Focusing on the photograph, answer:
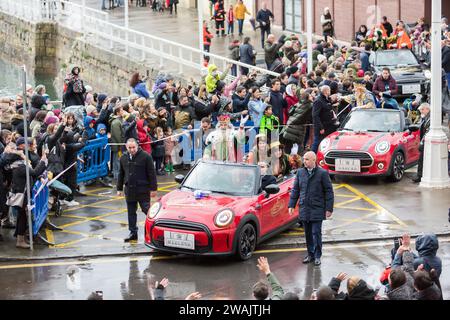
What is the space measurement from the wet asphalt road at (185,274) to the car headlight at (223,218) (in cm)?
65

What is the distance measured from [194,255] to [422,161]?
6.79 meters

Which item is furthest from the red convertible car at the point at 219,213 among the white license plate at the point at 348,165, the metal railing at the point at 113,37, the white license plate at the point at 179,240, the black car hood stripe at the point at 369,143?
the metal railing at the point at 113,37

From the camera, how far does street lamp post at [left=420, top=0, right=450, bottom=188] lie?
22.7m

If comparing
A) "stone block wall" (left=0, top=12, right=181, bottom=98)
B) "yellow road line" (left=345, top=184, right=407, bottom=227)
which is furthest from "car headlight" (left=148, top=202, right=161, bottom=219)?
"stone block wall" (left=0, top=12, right=181, bottom=98)

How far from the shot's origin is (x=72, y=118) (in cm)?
2211

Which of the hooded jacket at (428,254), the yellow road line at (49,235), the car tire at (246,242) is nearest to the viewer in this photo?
the hooded jacket at (428,254)

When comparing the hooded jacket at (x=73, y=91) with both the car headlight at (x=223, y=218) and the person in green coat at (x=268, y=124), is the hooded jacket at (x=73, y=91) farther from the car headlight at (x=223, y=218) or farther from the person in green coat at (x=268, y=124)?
the car headlight at (x=223, y=218)

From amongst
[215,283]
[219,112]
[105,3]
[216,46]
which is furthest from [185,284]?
[105,3]

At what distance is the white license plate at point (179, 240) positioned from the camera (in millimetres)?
17547

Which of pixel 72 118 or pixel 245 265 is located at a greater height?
pixel 72 118

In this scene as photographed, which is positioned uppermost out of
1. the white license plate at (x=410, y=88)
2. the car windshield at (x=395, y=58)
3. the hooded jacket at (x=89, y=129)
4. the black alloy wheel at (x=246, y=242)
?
the car windshield at (x=395, y=58)

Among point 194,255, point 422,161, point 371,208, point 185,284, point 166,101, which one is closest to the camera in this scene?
point 185,284

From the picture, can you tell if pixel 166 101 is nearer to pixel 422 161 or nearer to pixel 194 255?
pixel 422 161

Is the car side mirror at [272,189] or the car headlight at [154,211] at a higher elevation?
the car side mirror at [272,189]
